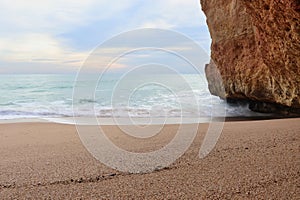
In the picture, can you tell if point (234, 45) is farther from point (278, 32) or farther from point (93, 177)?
point (93, 177)

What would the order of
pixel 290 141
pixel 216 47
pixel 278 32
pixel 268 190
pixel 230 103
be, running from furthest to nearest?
pixel 230 103
pixel 216 47
pixel 278 32
pixel 290 141
pixel 268 190

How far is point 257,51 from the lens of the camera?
26.0 ft

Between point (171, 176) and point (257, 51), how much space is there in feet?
22.1

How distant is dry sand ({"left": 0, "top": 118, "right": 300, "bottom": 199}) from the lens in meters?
1.86

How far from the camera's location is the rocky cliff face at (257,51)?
3.90 m

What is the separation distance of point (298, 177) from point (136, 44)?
172 cm

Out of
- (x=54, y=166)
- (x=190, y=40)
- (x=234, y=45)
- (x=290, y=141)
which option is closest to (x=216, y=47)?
(x=234, y=45)

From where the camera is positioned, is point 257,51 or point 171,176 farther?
point 257,51

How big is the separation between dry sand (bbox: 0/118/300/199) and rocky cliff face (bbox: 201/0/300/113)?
169 cm

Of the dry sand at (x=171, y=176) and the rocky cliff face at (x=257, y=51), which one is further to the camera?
the rocky cliff face at (x=257, y=51)

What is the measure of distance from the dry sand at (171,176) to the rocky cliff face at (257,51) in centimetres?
169

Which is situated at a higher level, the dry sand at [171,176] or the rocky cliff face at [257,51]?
the rocky cliff face at [257,51]

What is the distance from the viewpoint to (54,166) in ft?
8.30

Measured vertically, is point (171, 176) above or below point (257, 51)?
below
